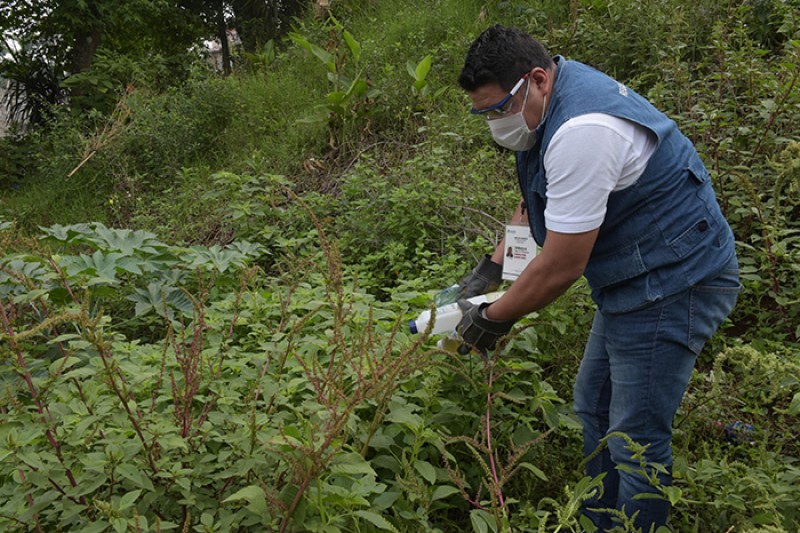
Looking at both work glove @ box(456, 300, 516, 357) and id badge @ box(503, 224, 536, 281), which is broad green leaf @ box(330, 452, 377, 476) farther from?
id badge @ box(503, 224, 536, 281)

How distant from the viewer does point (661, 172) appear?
204cm

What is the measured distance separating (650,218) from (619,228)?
0.32ft

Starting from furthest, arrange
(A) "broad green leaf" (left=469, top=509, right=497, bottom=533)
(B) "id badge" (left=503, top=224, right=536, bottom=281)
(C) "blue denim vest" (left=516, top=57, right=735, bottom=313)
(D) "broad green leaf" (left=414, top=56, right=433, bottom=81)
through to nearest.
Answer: (D) "broad green leaf" (left=414, top=56, right=433, bottom=81) → (B) "id badge" (left=503, top=224, right=536, bottom=281) → (C) "blue denim vest" (left=516, top=57, right=735, bottom=313) → (A) "broad green leaf" (left=469, top=509, right=497, bottom=533)

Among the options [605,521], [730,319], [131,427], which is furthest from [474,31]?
[131,427]

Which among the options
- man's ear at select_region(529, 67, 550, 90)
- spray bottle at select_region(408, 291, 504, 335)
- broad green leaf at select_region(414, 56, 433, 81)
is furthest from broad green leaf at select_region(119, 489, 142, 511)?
broad green leaf at select_region(414, 56, 433, 81)

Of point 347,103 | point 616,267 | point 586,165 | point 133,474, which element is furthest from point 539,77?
point 347,103

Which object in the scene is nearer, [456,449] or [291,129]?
[456,449]

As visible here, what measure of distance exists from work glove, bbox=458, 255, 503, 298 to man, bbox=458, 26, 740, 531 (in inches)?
16.9

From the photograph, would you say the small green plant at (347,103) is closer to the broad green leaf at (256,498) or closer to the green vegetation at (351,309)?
the green vegetation at (351,309)

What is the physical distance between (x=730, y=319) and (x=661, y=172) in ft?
6.06

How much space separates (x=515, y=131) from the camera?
223 cm

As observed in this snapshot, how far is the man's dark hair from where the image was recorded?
2096 mm

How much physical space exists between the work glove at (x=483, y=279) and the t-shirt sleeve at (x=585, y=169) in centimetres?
80

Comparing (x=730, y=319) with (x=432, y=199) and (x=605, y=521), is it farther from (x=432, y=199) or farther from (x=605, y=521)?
(x=432, y=199)
